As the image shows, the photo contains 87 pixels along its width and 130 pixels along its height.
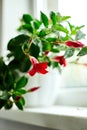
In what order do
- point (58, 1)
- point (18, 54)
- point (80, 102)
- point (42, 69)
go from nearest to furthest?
point (42, 69) → point (18, 54) → point (80, 102) → point (58, 1)

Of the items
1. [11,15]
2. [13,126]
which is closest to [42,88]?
[13,126]

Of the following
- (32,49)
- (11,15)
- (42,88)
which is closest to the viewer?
(32,49)

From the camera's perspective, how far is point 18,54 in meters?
0.70

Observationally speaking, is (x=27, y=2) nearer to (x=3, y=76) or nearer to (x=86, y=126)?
(x=3, y=76)

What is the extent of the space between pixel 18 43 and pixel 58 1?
62cm

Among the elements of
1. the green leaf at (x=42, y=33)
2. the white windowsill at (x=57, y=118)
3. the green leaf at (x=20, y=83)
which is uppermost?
the green leaf at (x=42, y=33)

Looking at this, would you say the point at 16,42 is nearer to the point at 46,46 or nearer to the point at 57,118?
the point at 46,46

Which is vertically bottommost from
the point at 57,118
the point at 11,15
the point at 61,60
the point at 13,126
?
Result: the point at 13,126

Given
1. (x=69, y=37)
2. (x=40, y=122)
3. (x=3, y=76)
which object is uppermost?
(x=69, y=37)

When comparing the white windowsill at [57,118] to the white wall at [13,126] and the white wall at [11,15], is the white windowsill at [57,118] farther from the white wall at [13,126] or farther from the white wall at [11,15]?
the white wall at [11,15]

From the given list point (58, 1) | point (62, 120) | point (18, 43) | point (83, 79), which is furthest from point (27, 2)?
point (62, 120)

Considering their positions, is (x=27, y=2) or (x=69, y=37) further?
(x=27, y=2)

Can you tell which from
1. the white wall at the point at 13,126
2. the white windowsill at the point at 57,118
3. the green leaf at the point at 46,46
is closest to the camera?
the white windowsill at the point at 57,118

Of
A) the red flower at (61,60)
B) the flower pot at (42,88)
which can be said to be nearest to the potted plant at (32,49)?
the red flower at (61,60)
